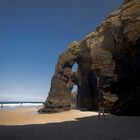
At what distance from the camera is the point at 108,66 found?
27.0 meters

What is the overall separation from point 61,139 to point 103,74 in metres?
17.0

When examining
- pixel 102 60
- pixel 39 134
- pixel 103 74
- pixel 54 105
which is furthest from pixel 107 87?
pixel 39 134

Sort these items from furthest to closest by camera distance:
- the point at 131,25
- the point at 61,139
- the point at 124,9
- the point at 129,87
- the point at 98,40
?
the point at 98,40
the point at 129,87
the point at 124,9
the point at 131,25
the point at 61,139

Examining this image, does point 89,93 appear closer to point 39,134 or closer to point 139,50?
point 139,50

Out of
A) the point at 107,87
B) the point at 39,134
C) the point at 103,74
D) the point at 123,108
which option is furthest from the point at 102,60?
the point at 39,134

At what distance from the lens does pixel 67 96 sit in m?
35.3

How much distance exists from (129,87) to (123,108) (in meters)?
3.35

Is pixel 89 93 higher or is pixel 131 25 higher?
pixel 131 25

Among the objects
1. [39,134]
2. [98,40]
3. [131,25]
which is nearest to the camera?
[39,134]

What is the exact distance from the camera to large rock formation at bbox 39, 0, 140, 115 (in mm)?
19797

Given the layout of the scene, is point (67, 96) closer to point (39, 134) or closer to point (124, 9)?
point (124, 9)

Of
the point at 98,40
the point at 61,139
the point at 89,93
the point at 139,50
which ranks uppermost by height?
the point at 98,40

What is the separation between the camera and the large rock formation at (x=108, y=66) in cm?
1980

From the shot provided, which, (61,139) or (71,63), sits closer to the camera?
(61,139)
